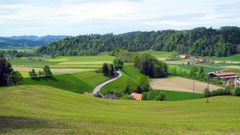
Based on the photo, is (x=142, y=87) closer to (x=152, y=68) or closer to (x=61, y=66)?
(x=152, y=68)

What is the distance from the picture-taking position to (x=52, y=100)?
5138 centimetres

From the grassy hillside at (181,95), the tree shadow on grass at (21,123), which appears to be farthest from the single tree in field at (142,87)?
the tree shadow on grass at (21,123)

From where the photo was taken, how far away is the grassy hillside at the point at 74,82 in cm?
9269

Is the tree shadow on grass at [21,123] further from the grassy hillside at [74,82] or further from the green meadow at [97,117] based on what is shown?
the grassy hillside at [74,82]

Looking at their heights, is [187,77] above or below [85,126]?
below

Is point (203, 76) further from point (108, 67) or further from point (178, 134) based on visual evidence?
point (178, 134)

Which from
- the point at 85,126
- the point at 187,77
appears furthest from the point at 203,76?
the point at 85,126

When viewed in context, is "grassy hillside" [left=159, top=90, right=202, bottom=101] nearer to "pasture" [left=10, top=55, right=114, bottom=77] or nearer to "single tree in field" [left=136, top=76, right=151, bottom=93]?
"single tree in field" [left=136, top=76, right=151, bottom=93]

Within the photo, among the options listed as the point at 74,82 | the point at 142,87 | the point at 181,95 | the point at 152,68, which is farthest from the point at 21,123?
the point at 152,68

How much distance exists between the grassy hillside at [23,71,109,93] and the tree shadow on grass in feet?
191

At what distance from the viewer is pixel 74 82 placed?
3905 inches

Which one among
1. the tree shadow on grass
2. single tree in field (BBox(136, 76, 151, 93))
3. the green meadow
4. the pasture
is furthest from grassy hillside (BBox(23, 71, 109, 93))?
the tree shadow on grass

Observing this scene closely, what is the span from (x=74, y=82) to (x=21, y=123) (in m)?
69.3

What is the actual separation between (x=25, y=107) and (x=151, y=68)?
108254 mm
